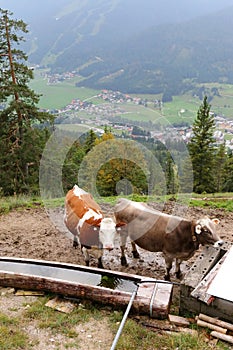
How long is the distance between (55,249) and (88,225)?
1.55 metres

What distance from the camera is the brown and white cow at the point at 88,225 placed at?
22.8 ft

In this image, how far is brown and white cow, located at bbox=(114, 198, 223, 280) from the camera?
645 cm

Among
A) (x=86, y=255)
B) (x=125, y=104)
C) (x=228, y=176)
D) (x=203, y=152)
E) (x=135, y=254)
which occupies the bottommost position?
(x=135, y=254)

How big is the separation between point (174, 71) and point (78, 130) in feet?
545

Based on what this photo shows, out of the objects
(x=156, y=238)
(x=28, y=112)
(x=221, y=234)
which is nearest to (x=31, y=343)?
(x=156, y=238)

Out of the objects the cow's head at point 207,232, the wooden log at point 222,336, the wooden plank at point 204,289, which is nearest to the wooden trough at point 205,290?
the wooden plank at point 204,289

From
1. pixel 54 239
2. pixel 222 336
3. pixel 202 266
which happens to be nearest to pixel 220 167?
pixel 54 239

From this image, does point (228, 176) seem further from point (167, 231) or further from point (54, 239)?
point (167, 231)

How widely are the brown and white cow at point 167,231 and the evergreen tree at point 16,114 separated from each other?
33.5 ft

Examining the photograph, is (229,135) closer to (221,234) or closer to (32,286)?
(221,234)

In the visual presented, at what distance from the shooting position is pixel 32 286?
20.8ft

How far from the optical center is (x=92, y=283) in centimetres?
665

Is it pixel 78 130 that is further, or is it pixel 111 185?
pixel 111 185

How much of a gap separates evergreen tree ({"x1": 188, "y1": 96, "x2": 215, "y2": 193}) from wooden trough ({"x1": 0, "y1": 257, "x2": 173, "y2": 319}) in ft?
68.4
